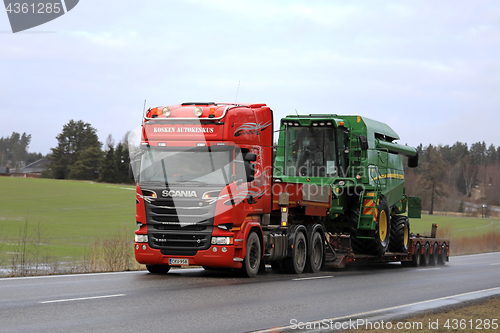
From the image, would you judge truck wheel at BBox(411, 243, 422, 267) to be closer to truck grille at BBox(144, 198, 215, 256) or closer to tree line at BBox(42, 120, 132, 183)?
truck grille at BBox(144, 198, 215, 256)

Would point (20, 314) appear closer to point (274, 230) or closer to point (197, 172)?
point (197, 172)

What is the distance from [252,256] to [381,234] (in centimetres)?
659

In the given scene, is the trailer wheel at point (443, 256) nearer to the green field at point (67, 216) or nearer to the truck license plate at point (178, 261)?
the green field at point (67, 216)

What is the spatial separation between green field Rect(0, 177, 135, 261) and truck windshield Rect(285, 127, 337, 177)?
19.8 ft

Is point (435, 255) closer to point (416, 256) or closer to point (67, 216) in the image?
point (416, 256)

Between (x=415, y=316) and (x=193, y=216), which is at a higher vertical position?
(x=193, y=216)

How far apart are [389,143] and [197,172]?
9993 millimetres

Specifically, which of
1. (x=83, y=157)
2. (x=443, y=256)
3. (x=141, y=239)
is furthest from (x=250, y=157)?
(x=83, y=157)

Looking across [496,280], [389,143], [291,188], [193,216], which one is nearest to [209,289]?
[193,216]

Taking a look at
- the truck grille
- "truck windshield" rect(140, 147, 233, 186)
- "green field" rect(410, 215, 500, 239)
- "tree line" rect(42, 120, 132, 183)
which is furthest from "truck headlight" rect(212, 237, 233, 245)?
"tree line" rect(42, 120, 132, 183)

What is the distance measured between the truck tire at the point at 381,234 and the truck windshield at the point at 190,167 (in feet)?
23.0

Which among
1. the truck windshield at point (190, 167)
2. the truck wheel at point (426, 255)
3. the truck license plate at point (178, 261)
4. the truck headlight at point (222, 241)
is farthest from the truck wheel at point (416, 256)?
the truck license plate at point (178, 261)

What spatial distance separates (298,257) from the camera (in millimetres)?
16281

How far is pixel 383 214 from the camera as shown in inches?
782
